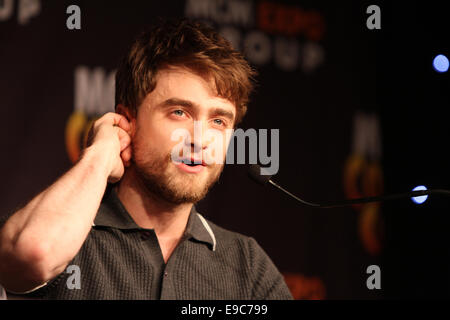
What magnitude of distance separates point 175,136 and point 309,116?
127cm

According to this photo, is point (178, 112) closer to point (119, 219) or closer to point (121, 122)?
point (121, 122)

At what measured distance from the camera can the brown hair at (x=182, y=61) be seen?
70.2 inches

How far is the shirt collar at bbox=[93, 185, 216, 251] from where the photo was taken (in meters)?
1.72

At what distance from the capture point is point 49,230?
52.1 inches

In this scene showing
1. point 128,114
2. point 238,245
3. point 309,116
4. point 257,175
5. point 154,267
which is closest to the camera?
point 257,175

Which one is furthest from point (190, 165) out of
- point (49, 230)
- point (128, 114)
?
point (49, 230)

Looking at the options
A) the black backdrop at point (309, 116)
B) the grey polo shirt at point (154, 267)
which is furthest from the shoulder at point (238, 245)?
the black backdrop at point (309, 116)

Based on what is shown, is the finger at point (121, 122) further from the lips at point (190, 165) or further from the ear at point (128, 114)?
the lips at point (190, 165)

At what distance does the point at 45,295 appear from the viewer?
1535mm

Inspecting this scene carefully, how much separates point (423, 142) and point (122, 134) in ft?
4.58

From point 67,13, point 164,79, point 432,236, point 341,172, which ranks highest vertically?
point 67,13

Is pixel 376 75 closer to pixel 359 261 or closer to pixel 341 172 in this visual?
pixel 341 172
